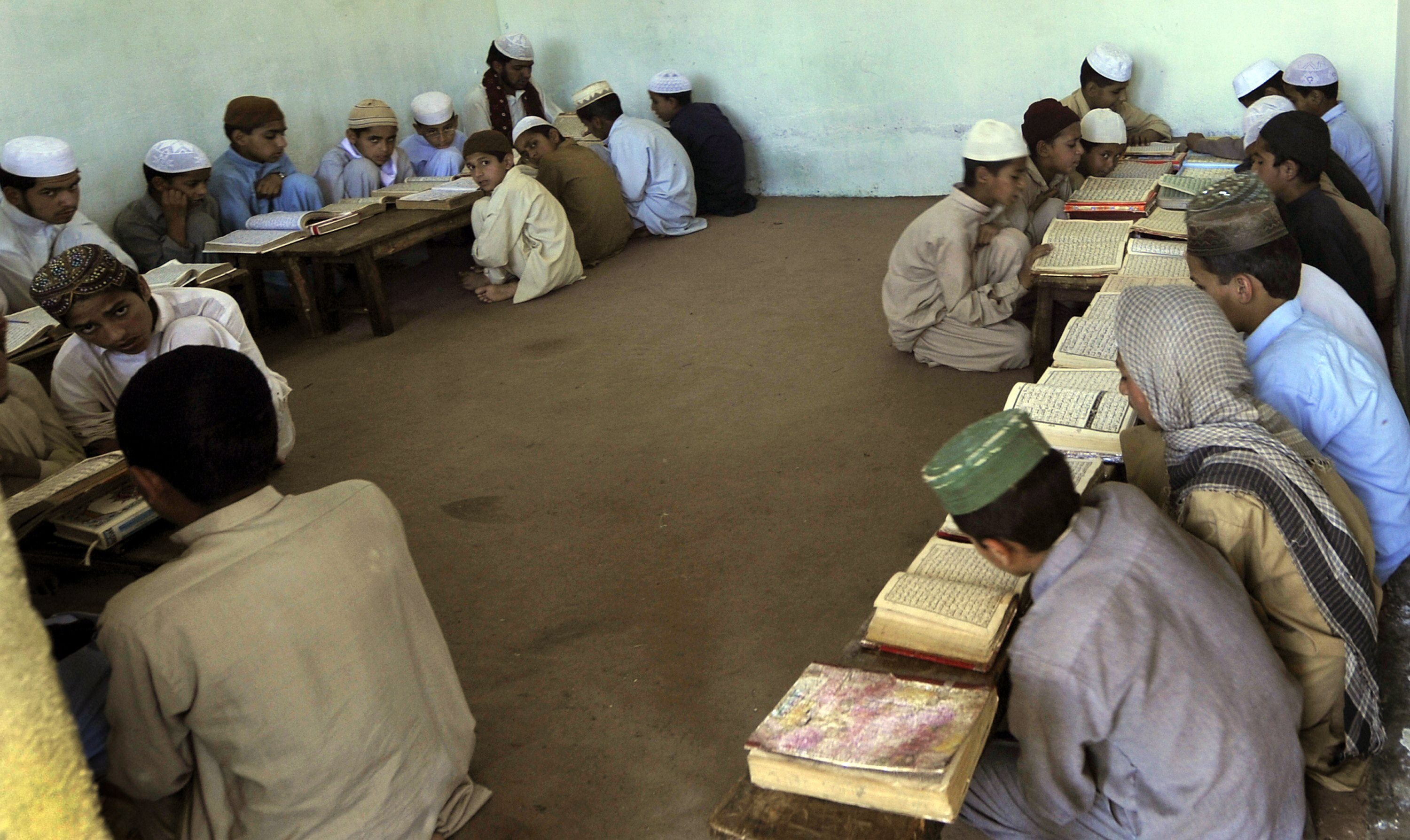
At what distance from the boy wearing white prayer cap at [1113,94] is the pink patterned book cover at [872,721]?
504cm

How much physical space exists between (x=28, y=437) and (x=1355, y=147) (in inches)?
221

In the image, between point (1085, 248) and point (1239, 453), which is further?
point (1085, 248)

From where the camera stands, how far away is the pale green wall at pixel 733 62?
579 cm

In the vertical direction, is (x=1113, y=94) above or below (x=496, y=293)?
above

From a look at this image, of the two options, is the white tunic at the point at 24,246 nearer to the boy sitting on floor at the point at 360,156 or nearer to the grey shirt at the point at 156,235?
the grey shirt at the point at 156,235

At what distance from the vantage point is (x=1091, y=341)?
131 inches

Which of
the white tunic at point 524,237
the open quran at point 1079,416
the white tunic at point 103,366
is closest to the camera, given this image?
the open quran at point 1079,416

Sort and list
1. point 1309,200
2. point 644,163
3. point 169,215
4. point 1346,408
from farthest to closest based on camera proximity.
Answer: point 644,163 → point 169,215 → point 1309,200 → point 1346,408

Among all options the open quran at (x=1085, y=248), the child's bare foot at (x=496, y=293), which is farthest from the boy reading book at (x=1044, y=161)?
the child's bare foot at (x=496, y=293)

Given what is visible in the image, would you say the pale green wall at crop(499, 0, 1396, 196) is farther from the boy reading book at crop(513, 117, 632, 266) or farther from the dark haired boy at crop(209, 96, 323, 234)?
the dark haired boy at crop(209, 96, 323, 234)

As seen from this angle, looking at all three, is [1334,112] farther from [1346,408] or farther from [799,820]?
[799,820]

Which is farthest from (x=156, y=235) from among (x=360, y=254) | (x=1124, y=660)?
(x=1124, y=660)

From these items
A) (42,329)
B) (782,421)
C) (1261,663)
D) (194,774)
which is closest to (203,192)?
(42,329)

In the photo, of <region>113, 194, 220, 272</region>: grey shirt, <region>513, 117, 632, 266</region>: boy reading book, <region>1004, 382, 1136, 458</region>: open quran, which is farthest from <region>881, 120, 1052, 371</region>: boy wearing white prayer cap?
<region>113, 194, 220, 272</region>: grey shirt
